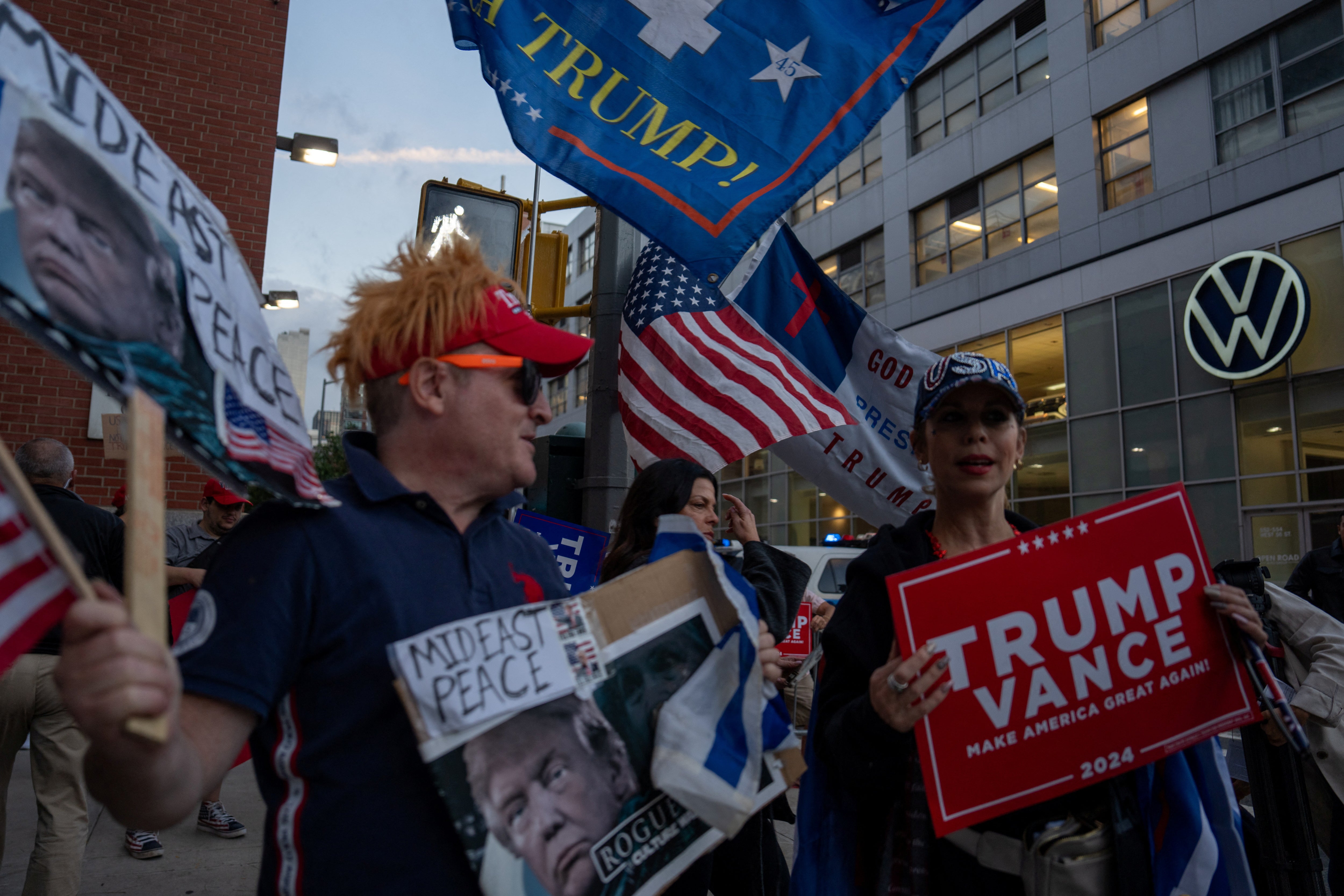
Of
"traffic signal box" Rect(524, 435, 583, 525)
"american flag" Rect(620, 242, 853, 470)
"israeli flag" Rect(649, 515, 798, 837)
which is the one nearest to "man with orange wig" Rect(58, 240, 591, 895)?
"israeli flag" Rect(649, 515, 798, 837)

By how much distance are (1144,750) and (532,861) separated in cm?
143

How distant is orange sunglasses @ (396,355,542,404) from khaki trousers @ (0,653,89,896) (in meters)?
3.29

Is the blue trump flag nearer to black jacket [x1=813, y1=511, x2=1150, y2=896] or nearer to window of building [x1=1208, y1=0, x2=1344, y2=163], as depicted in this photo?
black jacket [x1=813, y1=511, x2=1150, y2=896]

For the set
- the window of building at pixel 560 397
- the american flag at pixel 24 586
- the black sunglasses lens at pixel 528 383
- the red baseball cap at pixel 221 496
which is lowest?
the american flag at pixel 24 586

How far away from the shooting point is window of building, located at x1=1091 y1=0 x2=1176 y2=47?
16.5 m

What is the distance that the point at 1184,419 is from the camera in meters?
15.2

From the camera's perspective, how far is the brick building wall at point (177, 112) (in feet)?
28.8

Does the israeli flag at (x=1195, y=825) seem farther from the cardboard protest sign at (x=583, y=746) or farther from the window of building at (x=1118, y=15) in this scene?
the window of building at (x=1118, y=15)

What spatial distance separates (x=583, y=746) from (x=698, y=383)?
125 inches

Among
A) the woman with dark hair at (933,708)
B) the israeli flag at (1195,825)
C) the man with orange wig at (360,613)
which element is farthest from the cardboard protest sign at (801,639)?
the man with orange wig at (360,613)

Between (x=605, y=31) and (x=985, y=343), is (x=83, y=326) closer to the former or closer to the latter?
(x=605, y=31)

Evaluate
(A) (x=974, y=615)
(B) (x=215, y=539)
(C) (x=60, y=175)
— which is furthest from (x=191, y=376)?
(B) (x=215, y=539)

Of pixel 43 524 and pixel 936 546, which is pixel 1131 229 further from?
pixel 43 524

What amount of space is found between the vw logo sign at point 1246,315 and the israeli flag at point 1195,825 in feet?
47.1
